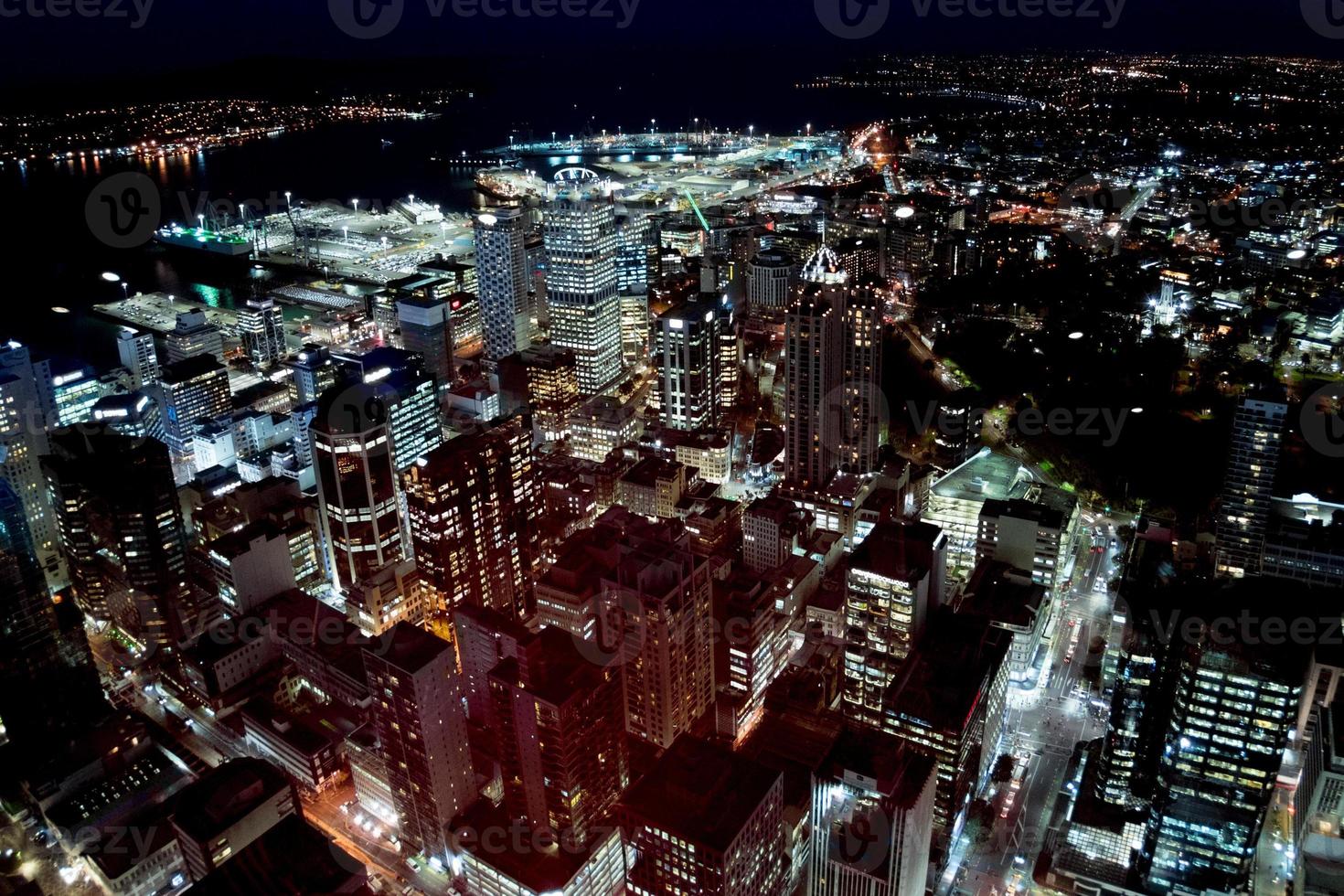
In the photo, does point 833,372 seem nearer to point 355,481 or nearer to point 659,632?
point 659,632

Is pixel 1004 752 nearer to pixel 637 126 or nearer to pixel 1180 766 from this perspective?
pixel 1180 766

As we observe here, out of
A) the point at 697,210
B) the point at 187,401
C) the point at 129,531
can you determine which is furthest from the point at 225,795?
the point at 697,210

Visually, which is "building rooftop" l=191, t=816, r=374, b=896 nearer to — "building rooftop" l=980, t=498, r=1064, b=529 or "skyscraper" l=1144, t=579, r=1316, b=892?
"skyscraper" l=1144, t=579, r=1316, b=892

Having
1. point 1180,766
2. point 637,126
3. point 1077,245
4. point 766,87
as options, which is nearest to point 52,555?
point 1180,766

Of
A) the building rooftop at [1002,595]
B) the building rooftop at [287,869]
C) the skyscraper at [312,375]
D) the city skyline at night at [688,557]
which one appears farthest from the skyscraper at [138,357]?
the building rooftop at [1002,595]

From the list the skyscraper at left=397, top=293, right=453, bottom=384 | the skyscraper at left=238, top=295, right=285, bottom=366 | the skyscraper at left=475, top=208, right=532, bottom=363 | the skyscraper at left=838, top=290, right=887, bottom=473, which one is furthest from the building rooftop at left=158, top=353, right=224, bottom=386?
the skyscraper at left=838, top=290, right=887, bottom=473
